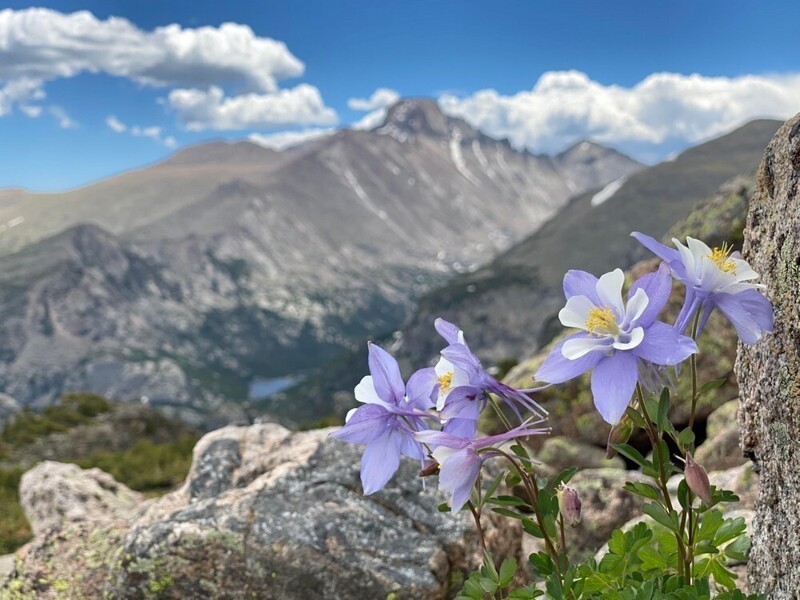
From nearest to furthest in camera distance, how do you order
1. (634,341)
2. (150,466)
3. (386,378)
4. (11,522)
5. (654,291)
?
(634,341) → (654,291) → (386,378) → (11,522) → (150,466)

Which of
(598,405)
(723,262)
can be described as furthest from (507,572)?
(723,262)

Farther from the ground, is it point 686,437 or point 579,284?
point 579,284

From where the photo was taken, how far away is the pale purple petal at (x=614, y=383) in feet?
9.12

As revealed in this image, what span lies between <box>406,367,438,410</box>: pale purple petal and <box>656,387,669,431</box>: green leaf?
1118 mm

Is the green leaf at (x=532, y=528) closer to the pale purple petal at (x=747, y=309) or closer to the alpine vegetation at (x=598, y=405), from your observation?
the alpine vegetation at (x=598, y=405)

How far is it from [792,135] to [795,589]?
104 inches

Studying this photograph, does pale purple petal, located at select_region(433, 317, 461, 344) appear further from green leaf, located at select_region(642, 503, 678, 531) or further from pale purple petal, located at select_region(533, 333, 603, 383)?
green leaf, located at select_region(642, 503, 678, 531)

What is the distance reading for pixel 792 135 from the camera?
13.9 feet

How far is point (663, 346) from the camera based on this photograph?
285 centimetres

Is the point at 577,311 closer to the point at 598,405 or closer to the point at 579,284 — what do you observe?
the point at 579,284

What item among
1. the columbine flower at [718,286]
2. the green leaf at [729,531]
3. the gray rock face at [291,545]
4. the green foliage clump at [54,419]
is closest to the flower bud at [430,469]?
the columbine flower at [718,286]

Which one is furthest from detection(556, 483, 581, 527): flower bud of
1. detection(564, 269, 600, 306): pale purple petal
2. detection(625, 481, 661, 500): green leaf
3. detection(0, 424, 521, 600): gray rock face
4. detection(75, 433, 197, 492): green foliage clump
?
detection(75, 433, 197, 492): green foliage clump

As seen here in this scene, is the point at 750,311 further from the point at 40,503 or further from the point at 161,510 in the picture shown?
the point at 40,503

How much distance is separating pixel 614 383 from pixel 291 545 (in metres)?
6.62
